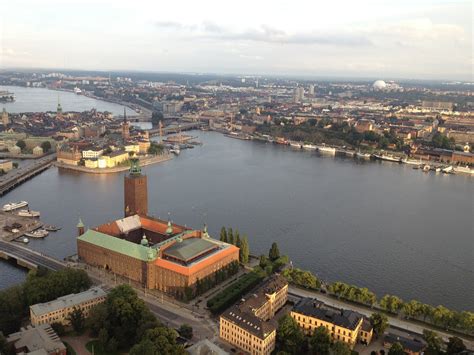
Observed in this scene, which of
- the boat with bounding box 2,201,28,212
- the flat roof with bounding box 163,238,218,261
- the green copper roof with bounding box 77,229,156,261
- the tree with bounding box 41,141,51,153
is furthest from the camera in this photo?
the tree with bounding box 41,141,51,153

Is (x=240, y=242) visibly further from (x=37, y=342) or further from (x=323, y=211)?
(x=37, y=342)

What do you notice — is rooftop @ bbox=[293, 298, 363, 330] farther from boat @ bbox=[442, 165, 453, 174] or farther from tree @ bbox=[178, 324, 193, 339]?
boat @ bbox=[442, 165, 453, 174]

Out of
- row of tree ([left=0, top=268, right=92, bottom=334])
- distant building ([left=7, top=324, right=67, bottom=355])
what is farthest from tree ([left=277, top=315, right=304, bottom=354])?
row of tree ([left=0, top=268, right=92, bottom=334])

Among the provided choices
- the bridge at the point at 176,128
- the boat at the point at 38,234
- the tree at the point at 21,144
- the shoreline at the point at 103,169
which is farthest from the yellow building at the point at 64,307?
the bridge at the point at 176,128

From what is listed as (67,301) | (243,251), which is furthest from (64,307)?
(243,251)

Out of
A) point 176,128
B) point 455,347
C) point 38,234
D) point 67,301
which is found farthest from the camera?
point 176,128

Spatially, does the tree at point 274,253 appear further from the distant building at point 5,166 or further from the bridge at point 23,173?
the distant building at point 5,166

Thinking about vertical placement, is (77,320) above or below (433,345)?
below
